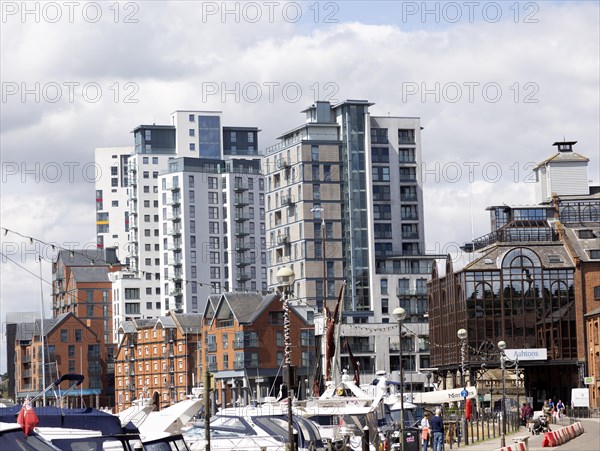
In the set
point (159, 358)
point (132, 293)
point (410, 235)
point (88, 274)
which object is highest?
point (410, 235)

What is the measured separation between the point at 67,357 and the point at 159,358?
65.7ft

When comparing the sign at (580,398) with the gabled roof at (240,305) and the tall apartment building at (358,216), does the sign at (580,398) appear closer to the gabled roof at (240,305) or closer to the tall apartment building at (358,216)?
the gabled roof at (240,305)

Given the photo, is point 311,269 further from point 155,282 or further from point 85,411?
point 85,411

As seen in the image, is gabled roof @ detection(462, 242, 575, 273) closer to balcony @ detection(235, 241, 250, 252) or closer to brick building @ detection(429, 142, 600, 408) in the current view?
brick building @ detection(429, 142, 600, 408)

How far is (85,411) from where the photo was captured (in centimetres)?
2367

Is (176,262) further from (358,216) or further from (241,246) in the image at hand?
(358,216)

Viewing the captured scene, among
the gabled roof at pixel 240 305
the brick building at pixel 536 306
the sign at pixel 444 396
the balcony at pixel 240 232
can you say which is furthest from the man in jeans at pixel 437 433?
the balcony at pixel 240 232

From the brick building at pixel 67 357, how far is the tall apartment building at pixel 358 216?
3627 cm

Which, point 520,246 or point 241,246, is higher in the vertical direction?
point 241,246

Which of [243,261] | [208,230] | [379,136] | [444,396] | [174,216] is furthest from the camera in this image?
[208,230]

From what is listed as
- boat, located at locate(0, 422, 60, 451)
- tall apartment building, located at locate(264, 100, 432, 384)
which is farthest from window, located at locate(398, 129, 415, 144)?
boat, located at locate(0, 422, 60, 451)

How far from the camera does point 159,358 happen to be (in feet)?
510

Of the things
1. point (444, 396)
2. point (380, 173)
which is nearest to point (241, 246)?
point (380, 173)

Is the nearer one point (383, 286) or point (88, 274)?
point (383, 286)
